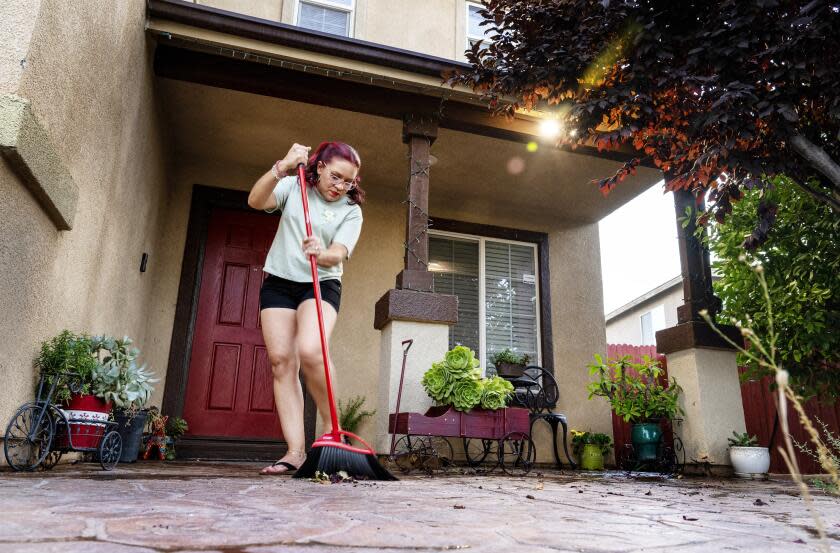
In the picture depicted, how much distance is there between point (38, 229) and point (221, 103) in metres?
2.87

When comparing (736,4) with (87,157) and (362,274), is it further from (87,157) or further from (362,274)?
(362,274)

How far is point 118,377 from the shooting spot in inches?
121

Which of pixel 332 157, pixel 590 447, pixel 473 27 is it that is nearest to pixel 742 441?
pixel 590 447

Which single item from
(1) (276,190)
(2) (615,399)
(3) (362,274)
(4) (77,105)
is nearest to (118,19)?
(4) (77,105)

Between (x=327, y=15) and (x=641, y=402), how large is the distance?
16.5 ft

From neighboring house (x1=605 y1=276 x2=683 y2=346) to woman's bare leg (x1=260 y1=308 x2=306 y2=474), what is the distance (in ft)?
42.8

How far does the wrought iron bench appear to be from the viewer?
18.7 feet

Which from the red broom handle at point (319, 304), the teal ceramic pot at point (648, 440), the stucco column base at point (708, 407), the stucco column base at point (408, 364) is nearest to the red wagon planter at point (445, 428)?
the stucco column base at point (408, 364)

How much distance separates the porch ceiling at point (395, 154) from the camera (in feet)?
17.5

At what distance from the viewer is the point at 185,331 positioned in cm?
565

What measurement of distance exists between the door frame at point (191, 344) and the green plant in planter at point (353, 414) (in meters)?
0.29

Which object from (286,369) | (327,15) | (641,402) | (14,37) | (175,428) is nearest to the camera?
(14,37)

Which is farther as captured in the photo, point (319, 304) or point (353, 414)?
point (353, 414)

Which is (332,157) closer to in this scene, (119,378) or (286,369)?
(286,369)
